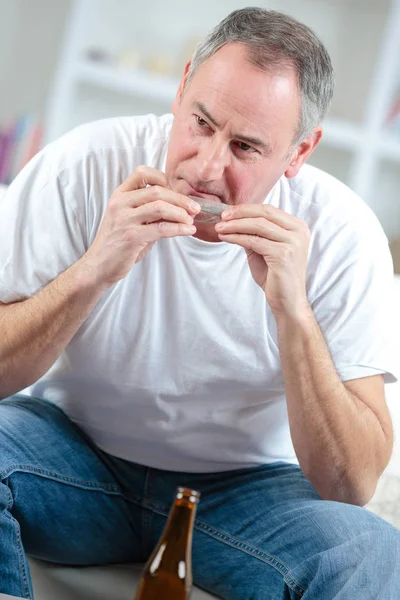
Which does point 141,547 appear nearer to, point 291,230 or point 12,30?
point 291,230

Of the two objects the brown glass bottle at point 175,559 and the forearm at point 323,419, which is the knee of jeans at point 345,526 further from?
the brown glass bottle at point 175,559

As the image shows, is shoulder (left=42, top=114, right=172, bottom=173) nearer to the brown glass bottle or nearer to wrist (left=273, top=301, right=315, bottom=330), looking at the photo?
wrist (left=273, top=301, right=315, bottom=330)

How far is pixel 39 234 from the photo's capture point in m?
1.61

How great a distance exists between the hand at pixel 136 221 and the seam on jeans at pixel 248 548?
1.62 ft

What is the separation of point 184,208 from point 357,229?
470 mm

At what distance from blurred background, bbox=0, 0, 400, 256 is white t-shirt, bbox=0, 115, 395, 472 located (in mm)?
2374

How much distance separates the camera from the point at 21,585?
4.39 feet

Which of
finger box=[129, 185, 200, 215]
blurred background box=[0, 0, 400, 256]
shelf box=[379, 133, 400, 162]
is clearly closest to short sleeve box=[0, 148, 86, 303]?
finger box=[129, 185, 200, 215]

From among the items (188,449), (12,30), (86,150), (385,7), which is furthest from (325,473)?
(12,30)

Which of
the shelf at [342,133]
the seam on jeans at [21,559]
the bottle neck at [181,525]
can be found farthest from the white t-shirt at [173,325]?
the shelf at [342,133]

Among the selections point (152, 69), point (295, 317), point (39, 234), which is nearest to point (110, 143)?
point (39, 234)

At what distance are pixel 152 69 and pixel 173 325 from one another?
2909 mm

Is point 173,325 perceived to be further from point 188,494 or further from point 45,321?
point 188,494

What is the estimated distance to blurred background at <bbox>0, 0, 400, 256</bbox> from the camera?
13.6 feet
